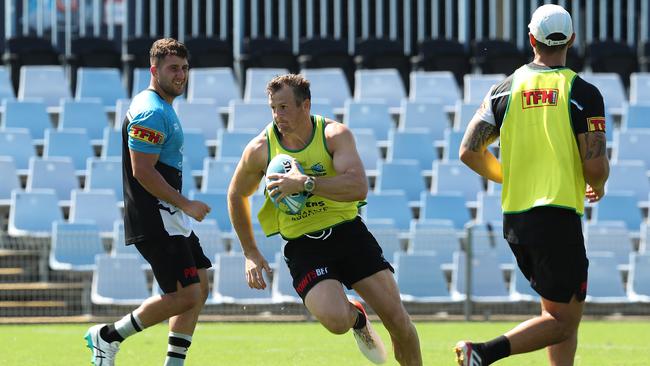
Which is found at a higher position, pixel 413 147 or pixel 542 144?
pixel 542 144

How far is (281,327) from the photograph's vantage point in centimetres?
1397

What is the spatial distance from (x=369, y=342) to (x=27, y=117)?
413 inches

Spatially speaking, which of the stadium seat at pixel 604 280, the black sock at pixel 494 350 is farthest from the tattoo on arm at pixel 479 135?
the stadium seat at pixel 604 280

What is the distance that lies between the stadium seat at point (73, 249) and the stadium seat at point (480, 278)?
13.3 feet

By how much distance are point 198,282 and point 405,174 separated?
908cm

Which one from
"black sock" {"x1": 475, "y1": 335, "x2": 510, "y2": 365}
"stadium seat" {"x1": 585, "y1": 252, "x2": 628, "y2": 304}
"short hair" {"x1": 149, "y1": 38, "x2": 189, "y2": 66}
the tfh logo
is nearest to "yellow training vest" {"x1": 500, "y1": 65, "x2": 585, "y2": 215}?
the tfh logo

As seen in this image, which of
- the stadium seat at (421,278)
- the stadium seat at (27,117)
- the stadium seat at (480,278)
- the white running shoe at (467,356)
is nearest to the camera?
the white running shoe at (467,356)

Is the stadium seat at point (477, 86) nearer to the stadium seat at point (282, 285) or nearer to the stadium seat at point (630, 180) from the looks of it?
the stadium seat at point (630, 180)

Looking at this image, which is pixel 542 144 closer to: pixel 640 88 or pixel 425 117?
pixel 425 117

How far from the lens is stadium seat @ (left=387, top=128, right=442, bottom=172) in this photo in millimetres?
17266

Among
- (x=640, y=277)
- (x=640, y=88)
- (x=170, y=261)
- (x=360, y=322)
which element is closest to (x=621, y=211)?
(x=640, y=277)

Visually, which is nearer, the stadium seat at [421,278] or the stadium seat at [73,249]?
the stadium seat at [73,249]

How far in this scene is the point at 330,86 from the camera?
1873 cm

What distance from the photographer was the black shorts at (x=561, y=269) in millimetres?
6531
